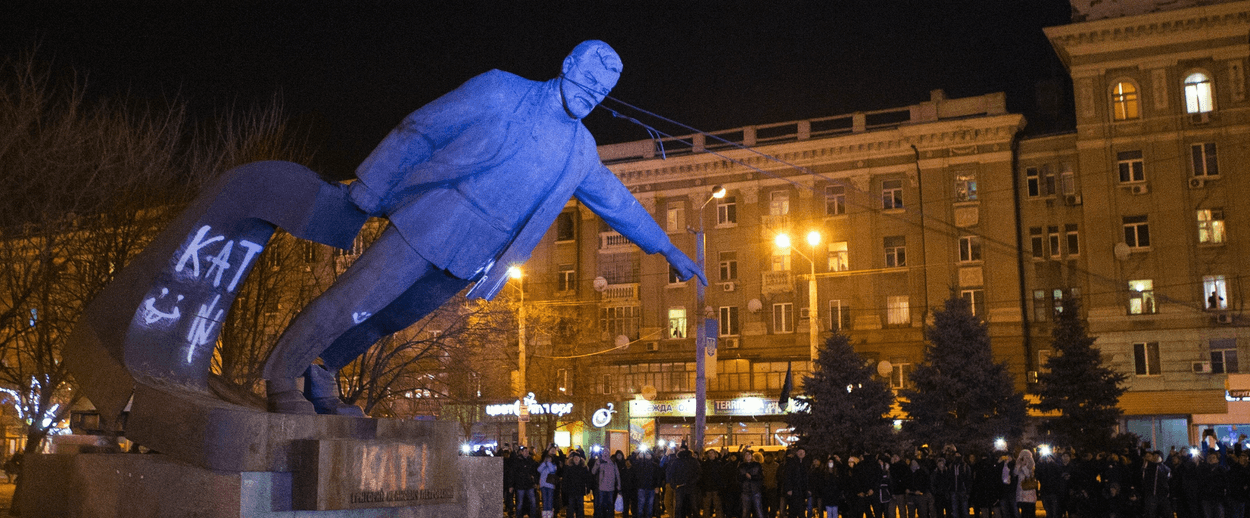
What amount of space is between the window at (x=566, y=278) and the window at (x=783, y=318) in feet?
29.0

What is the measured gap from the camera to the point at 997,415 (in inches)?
1097

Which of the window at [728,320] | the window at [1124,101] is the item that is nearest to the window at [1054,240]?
the window at [1124,101]

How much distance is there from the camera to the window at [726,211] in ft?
149

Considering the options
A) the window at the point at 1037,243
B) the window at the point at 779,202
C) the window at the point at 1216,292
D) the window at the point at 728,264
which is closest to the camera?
the window at the point at 1216,292

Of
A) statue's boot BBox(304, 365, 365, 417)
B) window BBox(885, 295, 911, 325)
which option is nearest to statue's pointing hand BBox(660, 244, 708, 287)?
statue's boot BBox(304, 365, 365, 417)

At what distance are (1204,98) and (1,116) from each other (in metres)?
35.5

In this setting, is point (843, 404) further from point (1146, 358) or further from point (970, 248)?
point (1146, 358)

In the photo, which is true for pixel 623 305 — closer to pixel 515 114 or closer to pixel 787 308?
pixel 787 308

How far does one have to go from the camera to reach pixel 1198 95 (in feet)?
124

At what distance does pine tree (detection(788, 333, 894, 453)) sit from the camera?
2689 centimetres

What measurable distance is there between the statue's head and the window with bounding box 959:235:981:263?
3528 cm

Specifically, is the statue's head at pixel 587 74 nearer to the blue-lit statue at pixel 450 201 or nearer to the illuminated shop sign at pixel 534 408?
the blue-lit statue at pixel 450 201

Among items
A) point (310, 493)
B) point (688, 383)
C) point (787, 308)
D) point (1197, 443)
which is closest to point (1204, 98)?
point (1197, 443)

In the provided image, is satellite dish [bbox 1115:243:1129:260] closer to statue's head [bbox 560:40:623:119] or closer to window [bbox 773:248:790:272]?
window [bbox 773:248:790:272]
